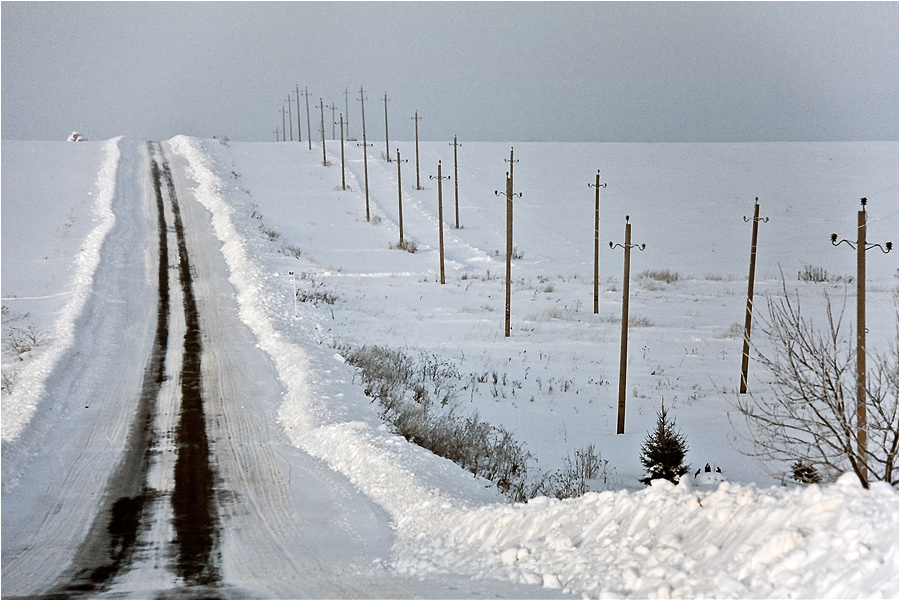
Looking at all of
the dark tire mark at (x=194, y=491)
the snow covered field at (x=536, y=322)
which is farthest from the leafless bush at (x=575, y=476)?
the dark tire mark at (x=194, y=491)

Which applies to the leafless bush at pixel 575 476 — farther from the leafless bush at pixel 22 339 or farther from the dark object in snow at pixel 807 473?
the leafless bush at pixel 22 339

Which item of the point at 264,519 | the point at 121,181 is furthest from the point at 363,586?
the point at 121,181

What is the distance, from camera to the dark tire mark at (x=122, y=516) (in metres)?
8.20

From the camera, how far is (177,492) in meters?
10.8

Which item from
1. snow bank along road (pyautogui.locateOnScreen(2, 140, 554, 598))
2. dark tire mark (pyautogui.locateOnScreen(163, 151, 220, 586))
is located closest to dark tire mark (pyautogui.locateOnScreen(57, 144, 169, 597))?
snow bank along road (pyautogui.locateOnScreen(2, 140, 554, 598))

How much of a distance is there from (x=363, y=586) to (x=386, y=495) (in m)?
2.92

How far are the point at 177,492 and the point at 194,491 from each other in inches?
9.5

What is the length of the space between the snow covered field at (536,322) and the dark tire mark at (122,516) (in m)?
→ 1.80

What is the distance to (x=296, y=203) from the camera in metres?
58.3

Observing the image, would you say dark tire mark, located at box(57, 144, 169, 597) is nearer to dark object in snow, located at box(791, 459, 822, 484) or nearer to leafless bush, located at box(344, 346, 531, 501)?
leafless bush, located at box(344, 346, 531, 501)

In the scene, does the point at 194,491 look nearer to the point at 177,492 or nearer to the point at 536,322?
the point at 177,492

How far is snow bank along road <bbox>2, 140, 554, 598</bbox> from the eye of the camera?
8016 mm

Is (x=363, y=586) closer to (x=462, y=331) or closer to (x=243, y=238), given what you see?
(x=462, y=331)

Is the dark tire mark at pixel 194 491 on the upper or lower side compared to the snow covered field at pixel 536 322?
lower
